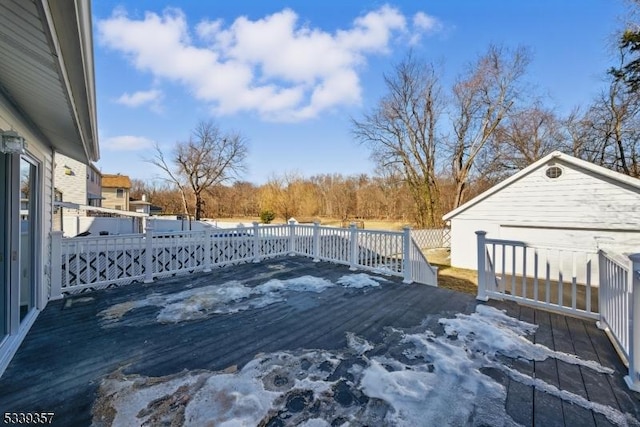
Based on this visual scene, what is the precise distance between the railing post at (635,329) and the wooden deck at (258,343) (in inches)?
3.3

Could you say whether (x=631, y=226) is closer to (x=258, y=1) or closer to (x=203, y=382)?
(x=203, y=382)

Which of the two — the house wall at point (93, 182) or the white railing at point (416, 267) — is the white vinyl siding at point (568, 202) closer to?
the white railing at point (416, 267)

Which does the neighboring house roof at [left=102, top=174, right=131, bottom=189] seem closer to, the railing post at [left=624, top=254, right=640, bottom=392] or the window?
the window

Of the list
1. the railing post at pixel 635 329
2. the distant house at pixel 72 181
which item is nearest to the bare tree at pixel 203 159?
the distant house at pixel 72 181

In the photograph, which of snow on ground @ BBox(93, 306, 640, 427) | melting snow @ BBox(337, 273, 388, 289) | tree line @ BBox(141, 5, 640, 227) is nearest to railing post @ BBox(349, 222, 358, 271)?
melting snow @ BBox(337, 273, 388, 289)

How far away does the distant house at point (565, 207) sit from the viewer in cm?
731

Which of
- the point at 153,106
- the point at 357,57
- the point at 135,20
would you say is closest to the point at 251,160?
the point at 153,106

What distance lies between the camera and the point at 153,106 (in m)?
14.7

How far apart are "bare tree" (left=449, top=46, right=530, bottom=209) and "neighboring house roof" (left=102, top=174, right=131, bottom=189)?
1136 inches

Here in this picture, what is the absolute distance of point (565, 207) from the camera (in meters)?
8.05

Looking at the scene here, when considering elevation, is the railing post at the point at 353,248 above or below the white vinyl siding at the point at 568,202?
below

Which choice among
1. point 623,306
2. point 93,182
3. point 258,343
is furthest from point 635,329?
point 93,182

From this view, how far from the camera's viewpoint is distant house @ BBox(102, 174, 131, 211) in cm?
2703

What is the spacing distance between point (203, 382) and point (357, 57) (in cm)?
1190
